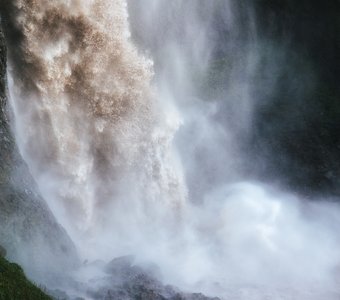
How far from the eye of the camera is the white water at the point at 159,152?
765 inches

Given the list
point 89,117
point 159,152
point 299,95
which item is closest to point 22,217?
point 89,117

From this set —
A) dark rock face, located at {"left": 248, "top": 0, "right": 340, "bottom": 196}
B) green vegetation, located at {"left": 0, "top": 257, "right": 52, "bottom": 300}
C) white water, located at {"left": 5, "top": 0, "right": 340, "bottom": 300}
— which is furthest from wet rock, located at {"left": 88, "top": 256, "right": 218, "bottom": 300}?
dark rock face, located at {"left": 248, "top": 0, "right": 340, "bottom": 196}

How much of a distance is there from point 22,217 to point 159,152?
1192cm

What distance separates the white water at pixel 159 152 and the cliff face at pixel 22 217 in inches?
101

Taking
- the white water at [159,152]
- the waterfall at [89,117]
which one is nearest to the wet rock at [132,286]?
the white water at [159,152]

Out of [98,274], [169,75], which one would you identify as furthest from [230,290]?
[169,75]

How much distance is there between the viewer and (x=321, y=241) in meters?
25.4

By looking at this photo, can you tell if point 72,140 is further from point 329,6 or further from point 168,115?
point 329,6

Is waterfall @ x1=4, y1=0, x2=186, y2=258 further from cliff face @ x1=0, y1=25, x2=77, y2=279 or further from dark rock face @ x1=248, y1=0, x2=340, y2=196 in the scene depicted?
dark rock face @ x1=248, y1=0, x2=340, y2=196

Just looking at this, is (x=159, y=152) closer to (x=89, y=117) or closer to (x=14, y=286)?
(x=89, y=117)

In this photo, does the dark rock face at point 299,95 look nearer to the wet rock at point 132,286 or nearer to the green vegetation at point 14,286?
the wet rock at point 132,286

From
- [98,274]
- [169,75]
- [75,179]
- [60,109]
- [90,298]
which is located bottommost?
[90,298]

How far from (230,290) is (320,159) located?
14937 millimetres

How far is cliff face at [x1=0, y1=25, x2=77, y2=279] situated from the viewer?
47.4 ft
